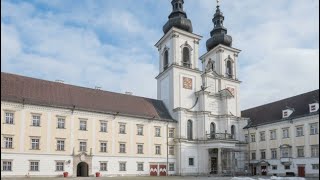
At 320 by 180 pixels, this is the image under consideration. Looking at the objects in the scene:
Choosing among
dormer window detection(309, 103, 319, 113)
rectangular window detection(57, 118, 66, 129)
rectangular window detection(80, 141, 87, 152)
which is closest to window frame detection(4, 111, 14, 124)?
rectangular window detection(57, 118, 66, 129)

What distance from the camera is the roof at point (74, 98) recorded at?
33031mm

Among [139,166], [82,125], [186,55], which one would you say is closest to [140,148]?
[139,166]

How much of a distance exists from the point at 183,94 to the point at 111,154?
495 inches

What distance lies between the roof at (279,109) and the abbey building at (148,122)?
160 cm

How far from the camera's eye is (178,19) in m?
46.7

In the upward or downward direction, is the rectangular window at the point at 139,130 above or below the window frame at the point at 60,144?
above

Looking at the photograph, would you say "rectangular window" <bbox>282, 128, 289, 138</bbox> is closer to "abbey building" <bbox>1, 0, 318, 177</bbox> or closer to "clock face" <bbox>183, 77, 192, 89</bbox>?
"abbey building" <bbox>1, 0, 318, 177</bbox>

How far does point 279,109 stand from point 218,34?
1505cm

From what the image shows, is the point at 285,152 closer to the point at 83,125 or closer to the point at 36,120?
the point at 83,125

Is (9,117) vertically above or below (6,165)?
above

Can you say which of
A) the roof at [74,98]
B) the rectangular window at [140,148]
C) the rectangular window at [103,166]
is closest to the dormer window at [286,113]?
the roof at [74,98]

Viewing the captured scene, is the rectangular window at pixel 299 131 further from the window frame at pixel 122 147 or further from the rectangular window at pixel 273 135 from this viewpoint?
the window frame at pixel 122 147

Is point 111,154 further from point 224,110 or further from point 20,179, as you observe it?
point 224,110

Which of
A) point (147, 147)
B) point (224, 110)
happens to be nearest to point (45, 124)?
point (147, 147)
